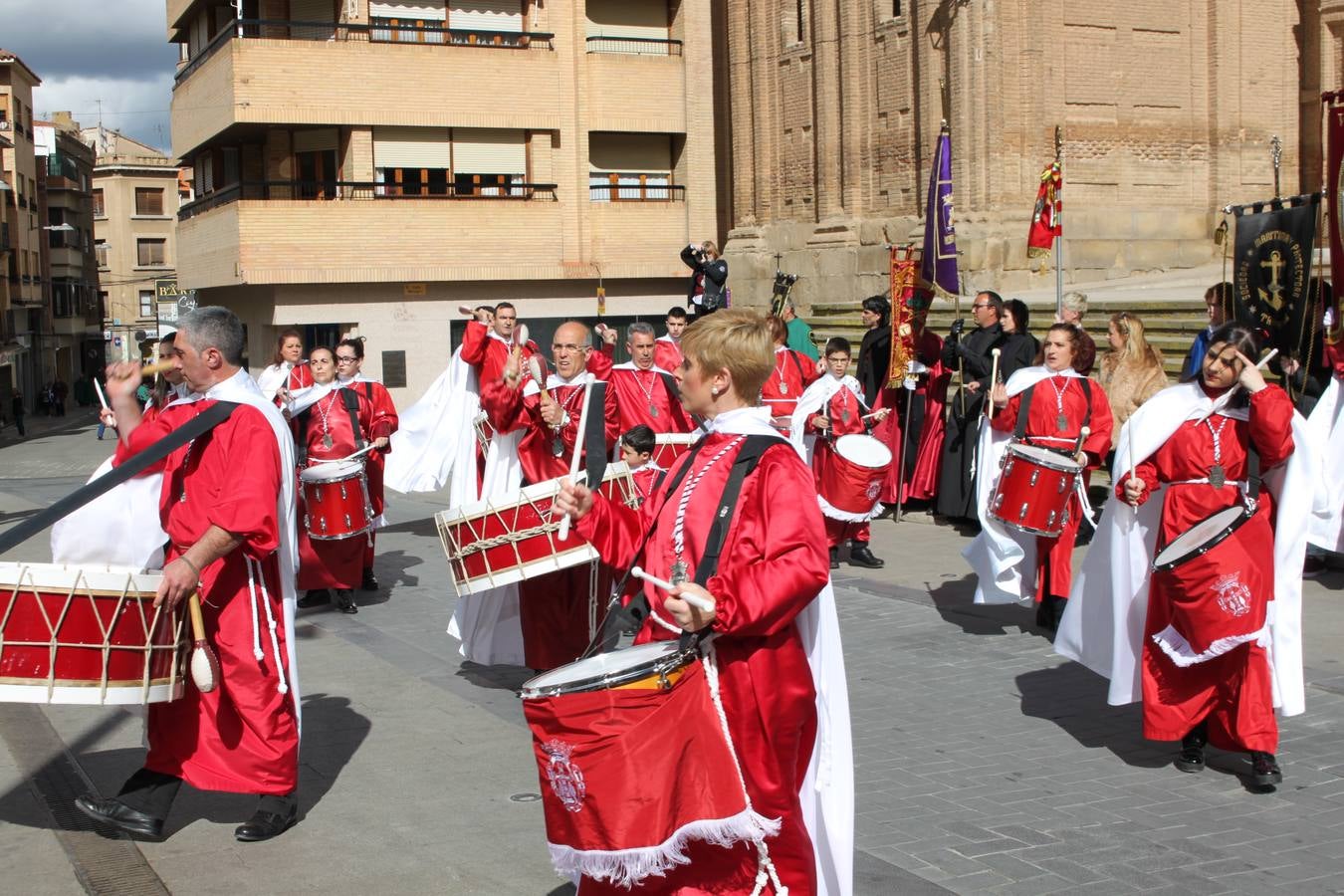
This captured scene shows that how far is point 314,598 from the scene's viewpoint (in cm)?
1177

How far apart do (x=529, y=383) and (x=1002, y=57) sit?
1734 cm

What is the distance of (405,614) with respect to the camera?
11.2 meters

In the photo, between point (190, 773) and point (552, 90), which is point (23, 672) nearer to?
point (190, 773)

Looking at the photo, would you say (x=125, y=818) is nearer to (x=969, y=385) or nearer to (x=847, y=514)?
(x=847, y=514)

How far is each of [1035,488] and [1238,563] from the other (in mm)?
2471

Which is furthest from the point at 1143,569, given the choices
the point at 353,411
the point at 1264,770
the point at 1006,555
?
the point at 353,411

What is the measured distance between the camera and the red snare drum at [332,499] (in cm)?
1084

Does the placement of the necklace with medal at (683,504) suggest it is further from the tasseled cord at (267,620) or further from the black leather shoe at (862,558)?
the black leather shoe at (862,558)

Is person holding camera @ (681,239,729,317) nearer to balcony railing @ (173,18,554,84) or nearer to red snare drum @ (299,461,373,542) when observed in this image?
red snare drum @ (299,461,373,542)

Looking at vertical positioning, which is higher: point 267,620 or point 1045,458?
point 1045,458

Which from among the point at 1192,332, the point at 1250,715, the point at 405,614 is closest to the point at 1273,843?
the point at 1250,715

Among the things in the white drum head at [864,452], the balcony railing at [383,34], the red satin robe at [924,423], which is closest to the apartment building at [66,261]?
the balcony railing at [383,34]

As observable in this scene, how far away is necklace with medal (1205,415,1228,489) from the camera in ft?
22.4

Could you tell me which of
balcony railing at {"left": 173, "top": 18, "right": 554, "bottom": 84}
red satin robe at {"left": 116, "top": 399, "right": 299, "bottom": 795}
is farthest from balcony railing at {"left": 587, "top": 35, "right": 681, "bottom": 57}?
red satin robe at {"left": 116, "top": 399, "right": 299, "bottom": 795}
